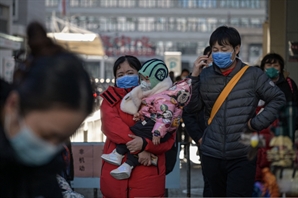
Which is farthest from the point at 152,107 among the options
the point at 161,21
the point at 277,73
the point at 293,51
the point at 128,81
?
the point at 161,21

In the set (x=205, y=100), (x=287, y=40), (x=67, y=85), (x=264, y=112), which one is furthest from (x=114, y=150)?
(x=287, y=40)

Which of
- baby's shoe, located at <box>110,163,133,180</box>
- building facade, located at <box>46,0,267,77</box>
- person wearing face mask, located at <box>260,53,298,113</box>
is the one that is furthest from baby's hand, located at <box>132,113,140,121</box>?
building facade, located at <box>46,0,267,77</box>

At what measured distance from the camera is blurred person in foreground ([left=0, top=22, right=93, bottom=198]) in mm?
2275

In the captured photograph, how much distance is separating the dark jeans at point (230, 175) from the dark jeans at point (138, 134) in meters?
0.46

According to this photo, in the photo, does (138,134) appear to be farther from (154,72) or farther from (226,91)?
(226,91)

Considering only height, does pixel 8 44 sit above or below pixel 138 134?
above

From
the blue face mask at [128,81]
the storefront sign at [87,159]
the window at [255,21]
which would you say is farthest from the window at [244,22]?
the blue face mask at [128,81]

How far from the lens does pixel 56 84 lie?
2273 millimetres

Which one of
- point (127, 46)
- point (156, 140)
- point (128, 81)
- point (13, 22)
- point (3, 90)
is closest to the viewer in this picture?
point (3, 90)

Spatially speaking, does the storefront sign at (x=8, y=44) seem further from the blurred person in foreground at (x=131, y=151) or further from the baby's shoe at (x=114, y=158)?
the baby's shoe at (x=114, y=158)

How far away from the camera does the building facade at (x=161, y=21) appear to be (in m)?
95.5

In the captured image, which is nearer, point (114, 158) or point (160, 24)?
point (114, 158)

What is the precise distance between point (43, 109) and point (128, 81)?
4328 mm

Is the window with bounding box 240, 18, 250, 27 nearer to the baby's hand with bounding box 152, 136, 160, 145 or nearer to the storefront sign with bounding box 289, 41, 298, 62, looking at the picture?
the storefront sign with bounding box 289, 41, 298, 62
